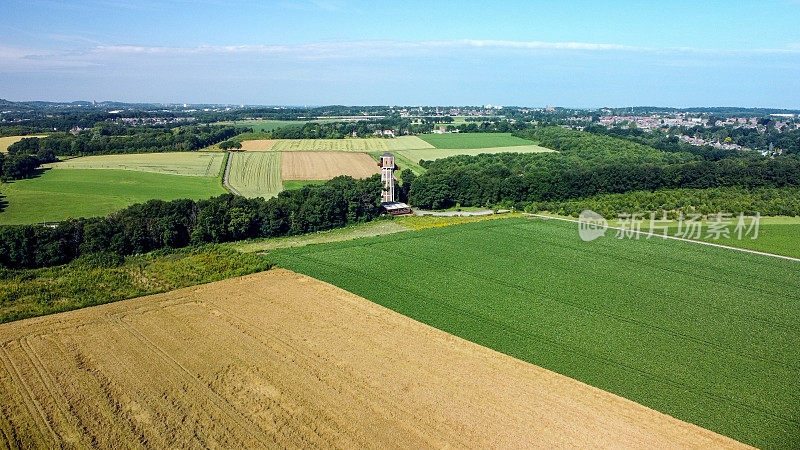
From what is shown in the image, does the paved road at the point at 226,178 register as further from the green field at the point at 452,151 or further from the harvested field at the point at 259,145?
the green field at the point at 452,151

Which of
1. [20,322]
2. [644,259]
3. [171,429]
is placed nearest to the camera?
[171,429]

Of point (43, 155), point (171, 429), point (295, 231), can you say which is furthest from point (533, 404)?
point (43, 155)

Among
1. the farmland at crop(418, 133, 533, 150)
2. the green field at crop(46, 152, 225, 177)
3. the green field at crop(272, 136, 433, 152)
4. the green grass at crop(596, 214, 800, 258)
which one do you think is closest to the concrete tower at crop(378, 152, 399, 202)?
the green grass at crop(596, 214, 800, 258)

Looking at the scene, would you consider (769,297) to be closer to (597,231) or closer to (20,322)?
(597,231)

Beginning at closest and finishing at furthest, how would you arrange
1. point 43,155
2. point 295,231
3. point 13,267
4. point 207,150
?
point 13,267, point 295,231, point 43,155, point 207,150

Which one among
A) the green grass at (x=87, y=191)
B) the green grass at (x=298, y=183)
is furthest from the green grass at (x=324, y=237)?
the green grass at (x=298, y=183)

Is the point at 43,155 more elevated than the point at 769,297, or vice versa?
the point at 43,155

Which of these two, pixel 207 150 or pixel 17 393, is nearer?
pixel 17 393

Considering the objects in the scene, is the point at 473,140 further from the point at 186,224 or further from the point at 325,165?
the point at 186,224
